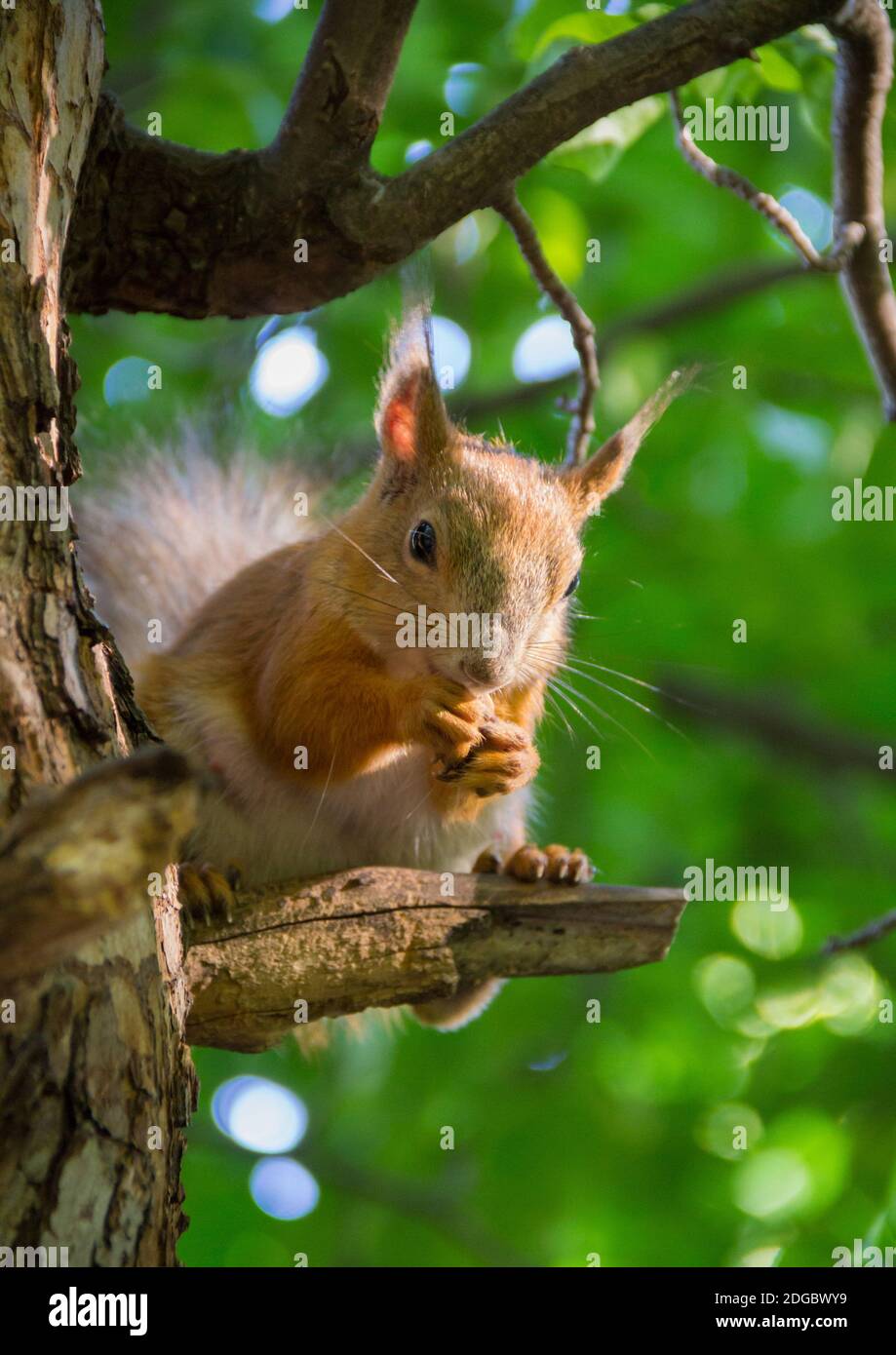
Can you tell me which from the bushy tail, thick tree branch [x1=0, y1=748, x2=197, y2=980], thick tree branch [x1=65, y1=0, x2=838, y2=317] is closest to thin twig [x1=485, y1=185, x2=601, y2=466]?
thick tree branch [x1=65, y1=0, x2=838, y2=317]

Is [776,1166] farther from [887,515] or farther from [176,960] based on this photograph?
[176,960]

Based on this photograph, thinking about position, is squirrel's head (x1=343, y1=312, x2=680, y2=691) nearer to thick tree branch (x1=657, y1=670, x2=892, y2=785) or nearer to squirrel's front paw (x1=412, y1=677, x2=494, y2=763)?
squirrel's front paw (x1=412, y1=677, x2=494, y2=763)

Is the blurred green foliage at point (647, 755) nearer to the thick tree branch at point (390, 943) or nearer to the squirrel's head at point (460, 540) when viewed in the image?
the squirrel's head at point (460, 540)

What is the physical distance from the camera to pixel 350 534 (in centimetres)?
289

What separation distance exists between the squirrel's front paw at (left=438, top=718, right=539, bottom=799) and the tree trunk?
877 mm

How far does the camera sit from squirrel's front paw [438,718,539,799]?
101 inches

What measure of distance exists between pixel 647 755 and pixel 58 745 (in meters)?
2.73

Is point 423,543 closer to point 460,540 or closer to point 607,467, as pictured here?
point 460,540

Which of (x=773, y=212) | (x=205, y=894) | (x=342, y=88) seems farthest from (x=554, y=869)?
(x=342, y=88)

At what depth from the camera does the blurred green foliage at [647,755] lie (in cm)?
391

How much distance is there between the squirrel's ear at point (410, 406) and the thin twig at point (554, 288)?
308 mm

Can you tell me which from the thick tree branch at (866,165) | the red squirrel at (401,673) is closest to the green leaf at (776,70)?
the thick tree branch at (866,165)

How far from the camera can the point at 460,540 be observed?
2.59 m
